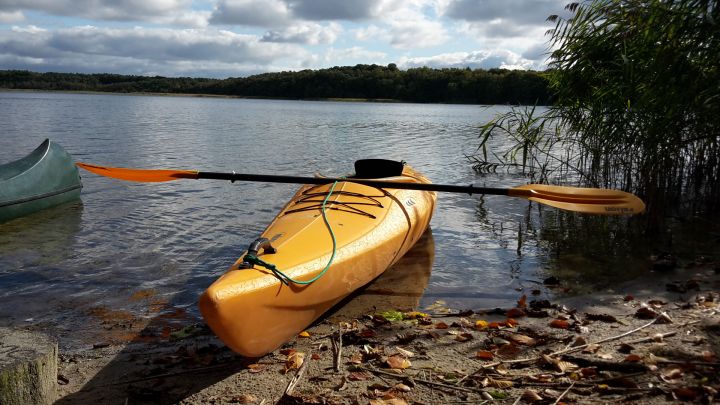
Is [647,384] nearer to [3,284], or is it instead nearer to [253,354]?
[253,354]

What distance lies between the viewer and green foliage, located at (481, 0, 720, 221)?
5.43m

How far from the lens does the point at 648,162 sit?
6.27 m

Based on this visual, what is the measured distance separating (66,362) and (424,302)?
2675mm

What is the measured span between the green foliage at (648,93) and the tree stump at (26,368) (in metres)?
5.47

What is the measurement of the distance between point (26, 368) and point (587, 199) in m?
4.42

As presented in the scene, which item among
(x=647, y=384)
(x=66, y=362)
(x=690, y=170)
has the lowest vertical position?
(x=66, y=362)

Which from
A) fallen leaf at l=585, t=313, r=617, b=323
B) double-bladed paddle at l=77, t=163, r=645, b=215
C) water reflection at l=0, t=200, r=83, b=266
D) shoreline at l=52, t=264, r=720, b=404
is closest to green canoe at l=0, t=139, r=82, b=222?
water reflection at l=0, t=200, r=83, b=266

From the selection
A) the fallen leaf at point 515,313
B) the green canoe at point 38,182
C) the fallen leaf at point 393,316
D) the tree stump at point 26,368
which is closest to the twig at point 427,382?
the fallen leaf at point 393,316

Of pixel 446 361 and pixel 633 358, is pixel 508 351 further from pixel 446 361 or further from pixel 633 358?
pixel 633 358

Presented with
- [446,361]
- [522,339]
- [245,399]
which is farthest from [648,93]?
[245,399]

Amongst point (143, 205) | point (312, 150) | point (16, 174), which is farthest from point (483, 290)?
point (312, 150)

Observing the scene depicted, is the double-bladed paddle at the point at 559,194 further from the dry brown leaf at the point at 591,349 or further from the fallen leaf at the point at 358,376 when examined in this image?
the fallen leaf at the point at 358,376

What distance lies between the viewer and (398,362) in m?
3.28

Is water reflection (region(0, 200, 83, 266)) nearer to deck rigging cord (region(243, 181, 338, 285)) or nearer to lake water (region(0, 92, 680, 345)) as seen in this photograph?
lake water (region(0, 92, 680, 345))
